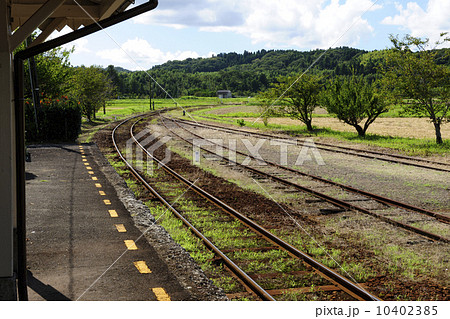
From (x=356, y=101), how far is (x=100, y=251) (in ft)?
78.1

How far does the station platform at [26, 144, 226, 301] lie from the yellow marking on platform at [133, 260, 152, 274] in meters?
0.02

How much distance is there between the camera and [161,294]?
5906 mm

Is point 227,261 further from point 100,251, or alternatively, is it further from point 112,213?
point 112,213

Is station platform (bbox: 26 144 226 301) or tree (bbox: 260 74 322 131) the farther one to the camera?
tree (bbox: 260 74 322 131)

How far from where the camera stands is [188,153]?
2155 centimetres

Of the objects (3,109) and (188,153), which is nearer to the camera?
(3,109)

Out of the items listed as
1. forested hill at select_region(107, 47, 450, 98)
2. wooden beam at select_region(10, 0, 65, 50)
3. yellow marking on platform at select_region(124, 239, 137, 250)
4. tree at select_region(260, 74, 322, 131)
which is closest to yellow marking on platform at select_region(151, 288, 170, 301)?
yellow marking on platform at select_region(124, 239, 137, 250)

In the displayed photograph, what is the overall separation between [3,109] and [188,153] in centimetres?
1662

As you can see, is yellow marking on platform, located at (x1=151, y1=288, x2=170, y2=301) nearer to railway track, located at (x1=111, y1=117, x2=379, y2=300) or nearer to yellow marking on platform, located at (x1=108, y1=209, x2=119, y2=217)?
railway track, located at (x1=111, y1=117, x2=379, y2=300)

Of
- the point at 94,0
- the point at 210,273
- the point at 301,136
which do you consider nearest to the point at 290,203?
the point at 210,273

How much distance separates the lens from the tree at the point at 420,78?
79.7 feet

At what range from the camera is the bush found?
24.4 metres

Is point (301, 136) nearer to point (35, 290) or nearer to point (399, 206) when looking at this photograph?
point (399, 206)

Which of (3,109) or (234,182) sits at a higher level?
(3,109)
